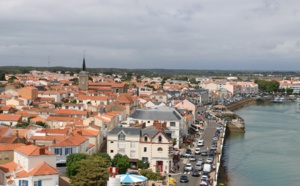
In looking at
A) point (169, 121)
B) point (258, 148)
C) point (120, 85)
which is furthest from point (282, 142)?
point (120, 85)

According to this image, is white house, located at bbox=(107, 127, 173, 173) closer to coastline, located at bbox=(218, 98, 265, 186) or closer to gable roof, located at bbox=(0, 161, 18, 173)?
coastline, located at bbox=(218, 98, 265, 186)

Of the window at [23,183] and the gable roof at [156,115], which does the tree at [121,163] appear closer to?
the window at [23,183]

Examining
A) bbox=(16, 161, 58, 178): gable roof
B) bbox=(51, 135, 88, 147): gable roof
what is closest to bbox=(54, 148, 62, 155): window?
bbox=(51, 135, 88, 147): gable roof

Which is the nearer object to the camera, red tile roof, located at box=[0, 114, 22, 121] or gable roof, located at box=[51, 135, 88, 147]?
gable roof, located at box=[51, 135, 88, 147]

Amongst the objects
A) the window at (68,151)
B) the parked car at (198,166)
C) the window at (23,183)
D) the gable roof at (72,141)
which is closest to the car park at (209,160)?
the parked car at (198,166)

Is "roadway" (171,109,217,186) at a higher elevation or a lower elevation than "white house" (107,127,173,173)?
lower

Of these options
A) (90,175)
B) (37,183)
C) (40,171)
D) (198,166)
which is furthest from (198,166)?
(37,183)

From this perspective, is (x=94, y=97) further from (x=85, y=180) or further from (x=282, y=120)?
(x=85, y=180)
